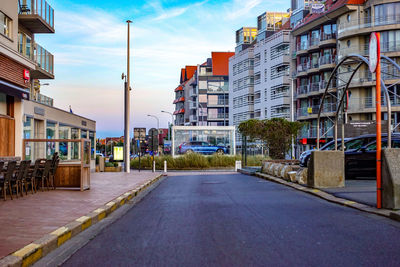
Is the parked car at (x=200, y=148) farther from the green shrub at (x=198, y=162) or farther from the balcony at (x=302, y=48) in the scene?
the balcony at (x=302, y=48)

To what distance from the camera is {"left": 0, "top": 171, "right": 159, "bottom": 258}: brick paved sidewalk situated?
6.94 m

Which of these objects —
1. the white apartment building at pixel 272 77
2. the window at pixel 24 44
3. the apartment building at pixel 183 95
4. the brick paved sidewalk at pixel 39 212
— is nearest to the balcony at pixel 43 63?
the window at pixel 24 44

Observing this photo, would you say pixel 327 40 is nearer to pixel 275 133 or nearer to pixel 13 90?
pixel 275 133

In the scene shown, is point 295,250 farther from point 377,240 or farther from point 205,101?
point 205,101

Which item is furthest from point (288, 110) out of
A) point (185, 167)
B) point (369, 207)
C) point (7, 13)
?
point (369, 207)

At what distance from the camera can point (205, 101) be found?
97188mm

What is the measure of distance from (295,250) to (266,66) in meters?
66.1

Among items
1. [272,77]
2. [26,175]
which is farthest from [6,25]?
[272,77]

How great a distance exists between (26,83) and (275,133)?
60.2 feet

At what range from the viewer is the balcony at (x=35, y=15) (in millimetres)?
26578

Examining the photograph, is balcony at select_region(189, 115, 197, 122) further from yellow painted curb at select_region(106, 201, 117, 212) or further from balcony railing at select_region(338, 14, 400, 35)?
yellow painted curb at select_region(106, 201, 117, 212)

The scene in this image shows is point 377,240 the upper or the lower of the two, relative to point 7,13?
lower

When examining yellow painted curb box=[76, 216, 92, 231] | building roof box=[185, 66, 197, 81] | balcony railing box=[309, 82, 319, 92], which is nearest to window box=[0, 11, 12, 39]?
yellow painted curb box=[76, 216, 92, 231]

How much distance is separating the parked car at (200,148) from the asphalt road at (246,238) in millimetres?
35062
